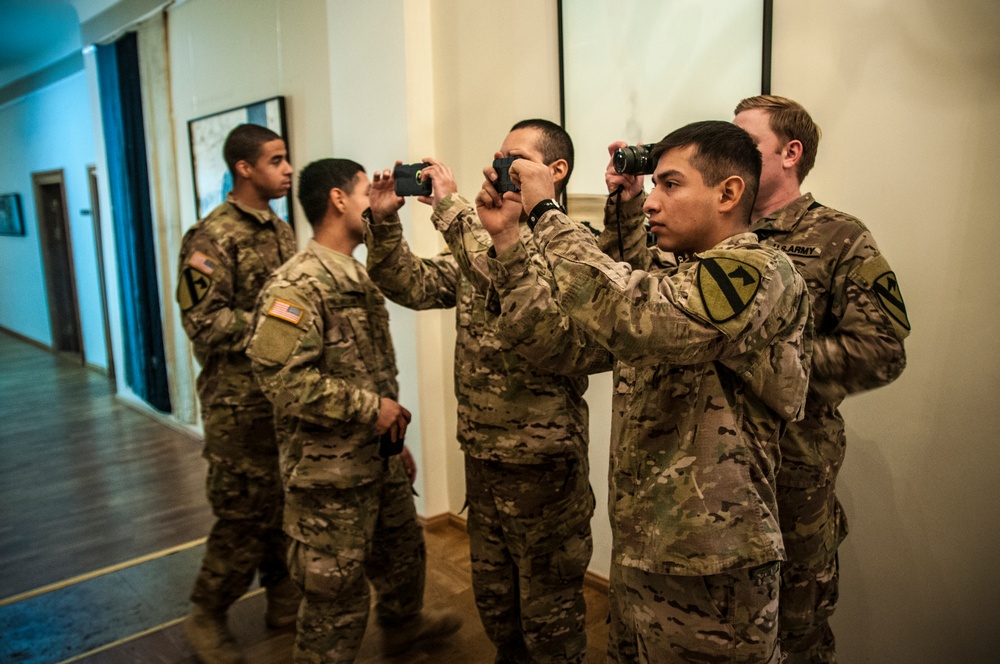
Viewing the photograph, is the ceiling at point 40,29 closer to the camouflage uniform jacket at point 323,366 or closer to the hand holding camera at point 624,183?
the camouflage uniform jacket at point 323,366

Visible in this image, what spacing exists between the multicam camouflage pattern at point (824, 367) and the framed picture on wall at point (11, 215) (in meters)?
8.24

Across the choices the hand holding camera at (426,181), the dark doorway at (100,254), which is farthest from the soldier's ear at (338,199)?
the dark doorway at (100,254)

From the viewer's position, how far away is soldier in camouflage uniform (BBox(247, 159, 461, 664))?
173 centimetres

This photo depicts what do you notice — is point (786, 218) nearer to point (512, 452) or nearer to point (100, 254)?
point (512, 452)

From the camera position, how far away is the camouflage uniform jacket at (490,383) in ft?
5.45

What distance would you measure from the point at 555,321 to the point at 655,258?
1.38ft

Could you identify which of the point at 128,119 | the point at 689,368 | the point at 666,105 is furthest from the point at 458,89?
the point at 128,119

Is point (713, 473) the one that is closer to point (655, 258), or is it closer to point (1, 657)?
point (655, 258)

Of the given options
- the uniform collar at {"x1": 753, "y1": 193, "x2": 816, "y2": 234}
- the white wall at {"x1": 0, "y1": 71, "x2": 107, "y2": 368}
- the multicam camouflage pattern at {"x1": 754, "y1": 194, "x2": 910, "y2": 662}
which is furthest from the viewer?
the white wall at {"x1": 0, "y1": 71, "x2": 107, "y2": 368}

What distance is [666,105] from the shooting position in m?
2.14

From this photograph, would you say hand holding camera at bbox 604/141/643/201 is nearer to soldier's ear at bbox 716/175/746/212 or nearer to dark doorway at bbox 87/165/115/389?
soldier's ear at bbox 716/175/746/212

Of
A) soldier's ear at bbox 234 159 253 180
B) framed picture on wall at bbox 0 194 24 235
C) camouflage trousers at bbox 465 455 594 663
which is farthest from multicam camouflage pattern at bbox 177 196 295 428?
framed picture on wall at bbox 0 194 24 235

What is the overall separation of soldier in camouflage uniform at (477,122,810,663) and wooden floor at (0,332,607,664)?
114cm

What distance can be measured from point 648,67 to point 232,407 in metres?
1.78
